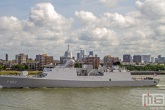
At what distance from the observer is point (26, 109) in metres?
25.3

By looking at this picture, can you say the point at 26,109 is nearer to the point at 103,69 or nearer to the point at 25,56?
the point at 103,69

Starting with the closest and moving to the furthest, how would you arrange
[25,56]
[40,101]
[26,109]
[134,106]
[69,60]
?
[26,109] → [134,106] → [40,101] → [69,60] → [25,56]

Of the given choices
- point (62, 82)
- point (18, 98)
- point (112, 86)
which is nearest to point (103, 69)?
point (112, 86)

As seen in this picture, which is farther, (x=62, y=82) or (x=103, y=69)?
(x=103, y=69)

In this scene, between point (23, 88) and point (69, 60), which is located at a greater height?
point (69, 60)

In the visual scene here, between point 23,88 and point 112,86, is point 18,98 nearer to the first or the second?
point 23,88

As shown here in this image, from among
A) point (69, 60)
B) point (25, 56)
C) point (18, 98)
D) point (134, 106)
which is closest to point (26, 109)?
point (18, 98)

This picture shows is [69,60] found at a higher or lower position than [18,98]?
higher

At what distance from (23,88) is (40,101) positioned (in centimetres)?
1206

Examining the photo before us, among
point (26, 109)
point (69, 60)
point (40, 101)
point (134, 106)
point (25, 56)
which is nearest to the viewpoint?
point (26, 109)

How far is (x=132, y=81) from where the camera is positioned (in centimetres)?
4862

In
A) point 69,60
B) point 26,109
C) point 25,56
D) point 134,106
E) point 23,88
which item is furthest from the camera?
point 25,56

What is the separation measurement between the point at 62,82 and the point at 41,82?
3.08m

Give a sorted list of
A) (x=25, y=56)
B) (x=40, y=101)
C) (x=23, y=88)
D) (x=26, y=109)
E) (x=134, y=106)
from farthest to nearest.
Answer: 1. (x=25, y=56)
2. (x=23, y=88)
3. (x=40, y=101)
4. (x=134, y=106)
5. (x=26, y=109)
